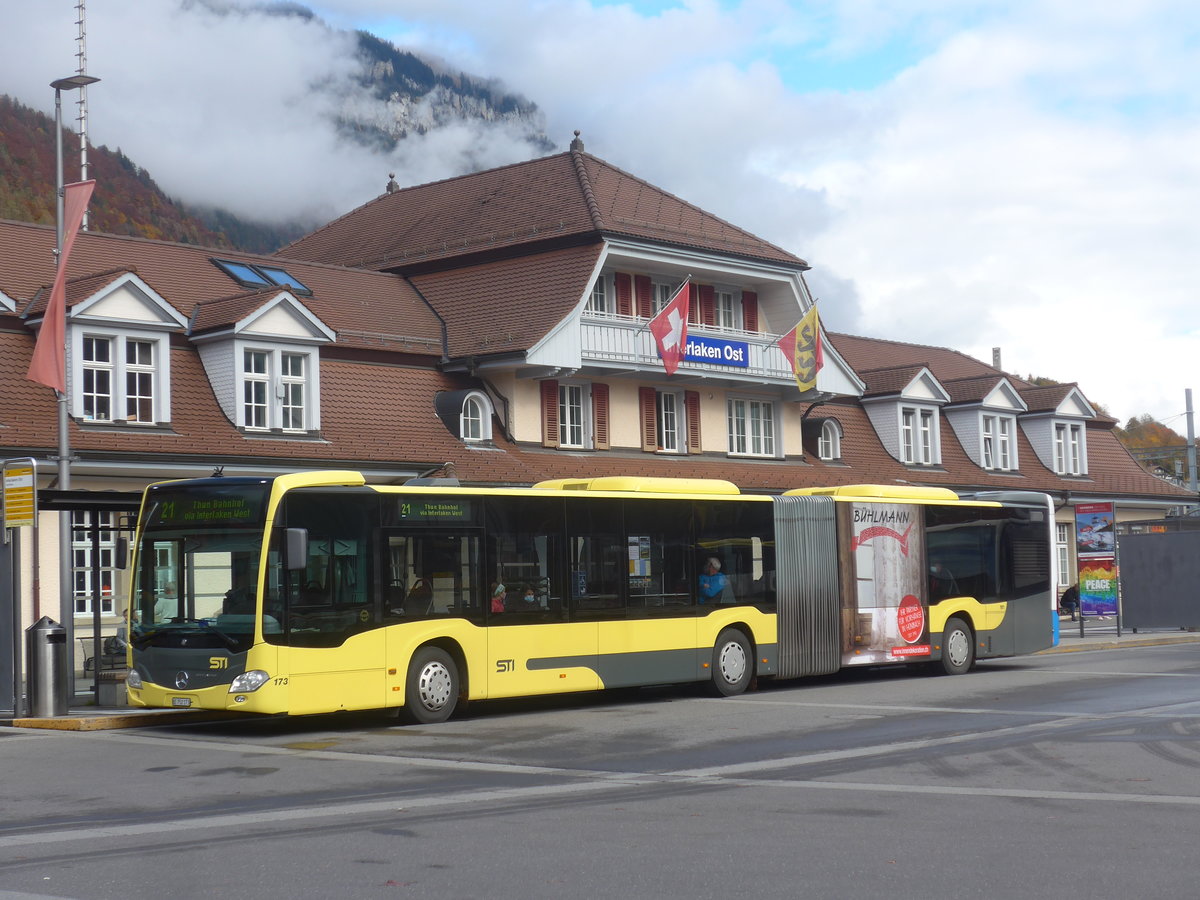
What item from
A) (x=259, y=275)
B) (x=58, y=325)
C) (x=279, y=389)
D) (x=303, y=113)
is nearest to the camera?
(x=58, y=325)

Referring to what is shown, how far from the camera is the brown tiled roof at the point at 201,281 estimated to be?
93.5 ft

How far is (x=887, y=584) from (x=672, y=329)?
1175 cm

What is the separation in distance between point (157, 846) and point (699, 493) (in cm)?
1313

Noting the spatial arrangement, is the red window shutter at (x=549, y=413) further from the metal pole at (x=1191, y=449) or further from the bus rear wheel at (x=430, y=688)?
the metal pole at (x=1191, y=449)

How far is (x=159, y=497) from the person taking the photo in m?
17.9

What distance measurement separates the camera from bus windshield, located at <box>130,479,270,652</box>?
1688 cm

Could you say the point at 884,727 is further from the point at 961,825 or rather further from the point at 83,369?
the point at 83,369

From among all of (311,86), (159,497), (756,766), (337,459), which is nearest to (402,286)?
(337,459)

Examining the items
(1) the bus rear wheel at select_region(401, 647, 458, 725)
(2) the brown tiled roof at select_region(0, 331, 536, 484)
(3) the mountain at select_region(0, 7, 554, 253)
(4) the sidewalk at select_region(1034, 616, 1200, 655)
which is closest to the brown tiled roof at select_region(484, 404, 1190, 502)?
(2) the brown tiled roof at select_region(0, 331, 536, 484)

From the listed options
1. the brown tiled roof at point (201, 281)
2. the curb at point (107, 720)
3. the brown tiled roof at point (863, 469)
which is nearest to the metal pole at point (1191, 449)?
the brown tiled roof at point (863, 469)

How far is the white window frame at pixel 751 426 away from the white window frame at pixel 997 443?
1096 centimetres

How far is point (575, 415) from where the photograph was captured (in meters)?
36.1

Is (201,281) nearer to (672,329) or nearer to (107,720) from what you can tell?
(672,329)

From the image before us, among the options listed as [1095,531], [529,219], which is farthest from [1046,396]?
[529,219]
